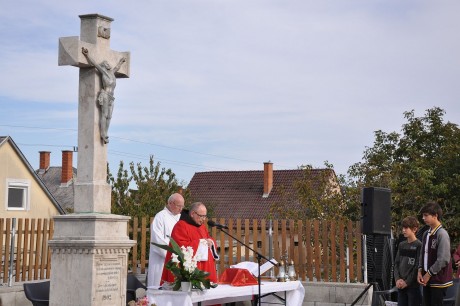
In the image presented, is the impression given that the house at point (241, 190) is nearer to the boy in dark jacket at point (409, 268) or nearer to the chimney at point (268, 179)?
the chimney at point (268, 179)

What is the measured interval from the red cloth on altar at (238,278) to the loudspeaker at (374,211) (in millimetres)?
2062

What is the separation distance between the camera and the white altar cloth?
9.49 meters

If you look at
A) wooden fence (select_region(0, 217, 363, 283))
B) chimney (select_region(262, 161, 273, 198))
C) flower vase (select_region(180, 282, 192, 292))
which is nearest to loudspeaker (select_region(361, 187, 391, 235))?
wooden fence (select_region(0, 217, 363, 283))

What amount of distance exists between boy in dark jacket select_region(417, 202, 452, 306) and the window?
2959 cm

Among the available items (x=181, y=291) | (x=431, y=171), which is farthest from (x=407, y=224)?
(x=431, y=171)

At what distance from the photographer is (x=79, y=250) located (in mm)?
10305

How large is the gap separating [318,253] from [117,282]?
4.90 metres

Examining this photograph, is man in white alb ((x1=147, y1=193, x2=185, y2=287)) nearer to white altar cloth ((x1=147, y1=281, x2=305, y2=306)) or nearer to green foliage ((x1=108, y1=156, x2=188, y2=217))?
white altar cloth ((x1=147, y1=281, x2=305, y2=306))

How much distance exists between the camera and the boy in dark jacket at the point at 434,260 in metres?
10.4

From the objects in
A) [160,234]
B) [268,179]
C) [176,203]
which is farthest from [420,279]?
[268,179]

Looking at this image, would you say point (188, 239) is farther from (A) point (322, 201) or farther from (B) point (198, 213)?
(A) point (322, 201)

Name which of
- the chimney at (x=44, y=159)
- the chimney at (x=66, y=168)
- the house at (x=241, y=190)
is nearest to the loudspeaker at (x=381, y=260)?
the house at (x=241, y=190)

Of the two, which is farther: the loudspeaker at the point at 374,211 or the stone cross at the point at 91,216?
the loudspeaker at the point at 374,211

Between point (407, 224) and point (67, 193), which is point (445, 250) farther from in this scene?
point (67, 193)
